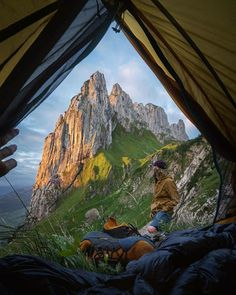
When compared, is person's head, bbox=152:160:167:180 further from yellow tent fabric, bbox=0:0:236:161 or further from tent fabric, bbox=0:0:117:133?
tent fabric, bbox=0:0:117:133

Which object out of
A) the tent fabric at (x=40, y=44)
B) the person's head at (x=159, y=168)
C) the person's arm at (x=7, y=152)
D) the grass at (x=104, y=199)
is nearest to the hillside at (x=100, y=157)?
the grass at (x=104, y=199)

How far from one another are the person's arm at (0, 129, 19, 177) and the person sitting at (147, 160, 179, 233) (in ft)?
13.3

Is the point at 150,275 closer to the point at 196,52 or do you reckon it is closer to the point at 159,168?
the point at 196,52

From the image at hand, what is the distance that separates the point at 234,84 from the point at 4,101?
2.79 metres

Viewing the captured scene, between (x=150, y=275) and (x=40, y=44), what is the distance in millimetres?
2246

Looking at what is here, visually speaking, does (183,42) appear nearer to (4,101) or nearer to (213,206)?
(4,101)

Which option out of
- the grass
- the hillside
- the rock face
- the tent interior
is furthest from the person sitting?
the rock face

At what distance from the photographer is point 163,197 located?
7.00 metres

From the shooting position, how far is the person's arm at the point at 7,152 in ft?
10.7

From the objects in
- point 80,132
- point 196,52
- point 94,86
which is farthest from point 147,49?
point 94,86

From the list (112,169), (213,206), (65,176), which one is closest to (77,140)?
(65,176)

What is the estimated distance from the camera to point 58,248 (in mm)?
4871

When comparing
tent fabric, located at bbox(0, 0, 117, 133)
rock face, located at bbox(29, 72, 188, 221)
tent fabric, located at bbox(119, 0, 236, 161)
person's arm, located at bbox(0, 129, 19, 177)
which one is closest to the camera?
tent fabric, located at bbox(0, 0, 117, 133)

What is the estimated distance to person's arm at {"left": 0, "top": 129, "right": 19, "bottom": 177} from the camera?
3258 mm
